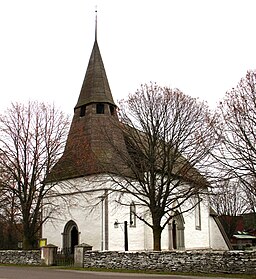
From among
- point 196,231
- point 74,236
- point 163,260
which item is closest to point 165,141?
point 163,260

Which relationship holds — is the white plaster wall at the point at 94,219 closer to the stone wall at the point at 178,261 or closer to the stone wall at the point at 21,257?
the stone wall at the point at 21,257

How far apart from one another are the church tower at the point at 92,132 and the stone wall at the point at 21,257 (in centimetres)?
563

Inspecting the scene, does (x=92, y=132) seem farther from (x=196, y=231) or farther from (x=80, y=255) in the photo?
(x=196, y=231)

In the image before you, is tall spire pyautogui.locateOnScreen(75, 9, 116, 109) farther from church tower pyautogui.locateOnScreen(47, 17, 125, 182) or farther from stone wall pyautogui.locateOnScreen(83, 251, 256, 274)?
stone wall pyautogui.locateOnScreen(83, 251, 256, 274)

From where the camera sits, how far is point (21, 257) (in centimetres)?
2836

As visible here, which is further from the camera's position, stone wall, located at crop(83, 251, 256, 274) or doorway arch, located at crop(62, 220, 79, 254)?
doorway arch, located at crop(62, 220, 79, 254)

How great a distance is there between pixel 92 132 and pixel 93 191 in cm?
517

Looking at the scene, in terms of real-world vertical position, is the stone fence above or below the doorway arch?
below

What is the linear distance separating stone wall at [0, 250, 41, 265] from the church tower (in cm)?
563

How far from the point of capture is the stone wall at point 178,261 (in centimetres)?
1912

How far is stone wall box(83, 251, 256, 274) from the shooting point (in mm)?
19125

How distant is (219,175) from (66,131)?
13.5 meters

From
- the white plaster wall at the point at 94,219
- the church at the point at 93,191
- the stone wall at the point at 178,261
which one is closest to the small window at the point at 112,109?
the church at the point at 93,191

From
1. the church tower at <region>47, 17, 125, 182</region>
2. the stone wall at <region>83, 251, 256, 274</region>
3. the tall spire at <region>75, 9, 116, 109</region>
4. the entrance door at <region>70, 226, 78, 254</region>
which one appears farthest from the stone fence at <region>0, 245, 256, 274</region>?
the tall spire at <region>75, 9, 116, 109</region>
